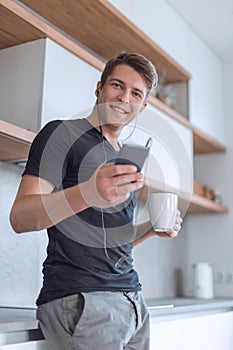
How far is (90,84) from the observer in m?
1.74

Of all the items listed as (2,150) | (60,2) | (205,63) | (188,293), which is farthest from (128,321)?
(205,63)

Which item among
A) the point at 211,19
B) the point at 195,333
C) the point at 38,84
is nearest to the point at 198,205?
the point at 195,333

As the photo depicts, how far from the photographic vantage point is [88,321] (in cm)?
96

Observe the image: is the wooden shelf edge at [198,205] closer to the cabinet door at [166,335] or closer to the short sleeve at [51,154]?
the cabinet door at [166,335]

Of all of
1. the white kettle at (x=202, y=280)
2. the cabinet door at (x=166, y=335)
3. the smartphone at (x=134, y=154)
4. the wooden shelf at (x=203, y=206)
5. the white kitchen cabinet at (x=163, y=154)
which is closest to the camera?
the smartphone at (x=134, y=154)

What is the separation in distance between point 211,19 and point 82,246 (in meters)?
2.07

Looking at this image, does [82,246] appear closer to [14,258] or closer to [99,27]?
[14,258]

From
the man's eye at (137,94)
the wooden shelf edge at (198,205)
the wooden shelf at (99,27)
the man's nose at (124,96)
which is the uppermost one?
the wooden shelf at (99,27)

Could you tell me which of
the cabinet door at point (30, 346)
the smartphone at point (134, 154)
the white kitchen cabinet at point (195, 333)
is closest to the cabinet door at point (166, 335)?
the white kitchen cabinet at point (195, 333)

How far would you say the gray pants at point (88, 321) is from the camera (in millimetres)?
953

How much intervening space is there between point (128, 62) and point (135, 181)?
0.51 metres

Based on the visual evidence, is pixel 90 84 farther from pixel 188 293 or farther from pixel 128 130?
pixel 188 293

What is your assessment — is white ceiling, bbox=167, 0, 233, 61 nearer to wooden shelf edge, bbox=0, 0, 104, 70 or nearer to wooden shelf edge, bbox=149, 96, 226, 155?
wooden shelf edge, bbox=149, 96, 226, 155

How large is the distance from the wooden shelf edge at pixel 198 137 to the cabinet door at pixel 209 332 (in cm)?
99
